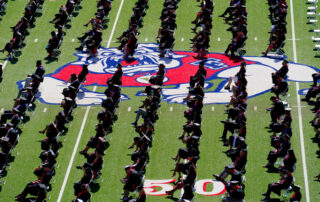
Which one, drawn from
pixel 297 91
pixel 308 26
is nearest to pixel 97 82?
pixel 297 91

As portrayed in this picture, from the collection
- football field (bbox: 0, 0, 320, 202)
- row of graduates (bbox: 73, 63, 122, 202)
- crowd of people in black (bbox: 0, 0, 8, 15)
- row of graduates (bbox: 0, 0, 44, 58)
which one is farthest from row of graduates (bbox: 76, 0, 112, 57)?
crowd of people in black (bbox: 0, 0, 8, 15)

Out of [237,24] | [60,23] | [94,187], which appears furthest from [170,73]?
[94,187]

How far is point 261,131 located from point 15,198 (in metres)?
11.7

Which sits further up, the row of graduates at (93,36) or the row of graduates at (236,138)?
the row of graduates at (93,36)

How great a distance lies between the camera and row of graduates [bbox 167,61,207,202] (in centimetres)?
3222

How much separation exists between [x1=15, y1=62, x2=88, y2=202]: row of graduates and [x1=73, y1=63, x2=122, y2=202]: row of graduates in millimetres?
1264

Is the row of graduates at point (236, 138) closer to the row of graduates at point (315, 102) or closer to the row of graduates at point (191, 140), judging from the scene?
the row of graduates at point (191, 140)

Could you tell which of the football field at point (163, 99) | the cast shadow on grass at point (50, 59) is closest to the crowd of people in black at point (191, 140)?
the football field at point (163, 99)

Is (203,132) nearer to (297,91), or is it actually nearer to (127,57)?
(297,91)

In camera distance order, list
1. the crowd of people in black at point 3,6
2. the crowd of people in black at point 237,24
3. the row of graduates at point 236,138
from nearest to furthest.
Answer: the row of graduates at point 236,138 < the crowd of people in black at point 237,24 < the crowd of people in black at point 3,6

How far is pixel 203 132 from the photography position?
122 ft

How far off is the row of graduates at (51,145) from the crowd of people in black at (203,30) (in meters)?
7.31

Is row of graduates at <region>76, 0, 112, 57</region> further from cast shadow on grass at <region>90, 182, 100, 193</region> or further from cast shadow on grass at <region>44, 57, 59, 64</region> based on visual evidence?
cast shadow on grass at <region>90, 182, 100, 193</region>

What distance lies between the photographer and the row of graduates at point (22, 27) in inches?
1763
